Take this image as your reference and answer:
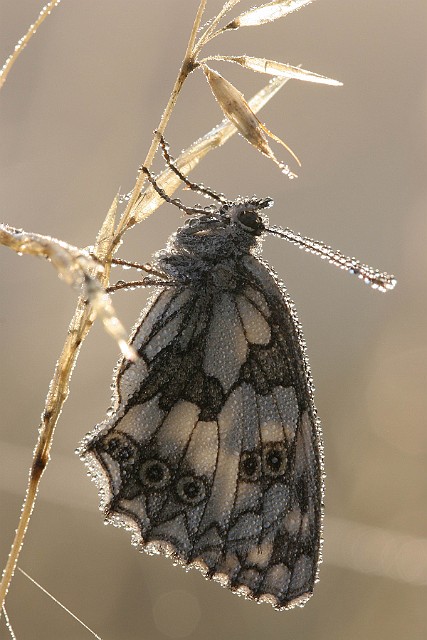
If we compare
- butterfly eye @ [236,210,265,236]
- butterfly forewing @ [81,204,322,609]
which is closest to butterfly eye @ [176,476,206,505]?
butterfly forewing @ [81,204,322,609]

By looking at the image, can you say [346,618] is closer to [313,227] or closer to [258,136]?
[258,136]

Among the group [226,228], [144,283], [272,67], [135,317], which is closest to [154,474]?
[144,283]

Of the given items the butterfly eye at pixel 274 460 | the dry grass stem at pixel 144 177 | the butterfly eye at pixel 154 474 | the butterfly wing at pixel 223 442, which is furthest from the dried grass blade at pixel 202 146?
the butterfly eye at pixel 274 460

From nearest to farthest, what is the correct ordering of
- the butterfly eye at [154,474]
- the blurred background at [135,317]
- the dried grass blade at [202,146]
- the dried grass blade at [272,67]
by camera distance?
the dried grass blade at [272,67] < the dried grass blade at [202,146] < the butterfly eye at [154,474] < the blurred background at [135,317]

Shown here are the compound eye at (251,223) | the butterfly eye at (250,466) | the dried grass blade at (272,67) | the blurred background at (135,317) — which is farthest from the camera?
the blurred background at (135,317)

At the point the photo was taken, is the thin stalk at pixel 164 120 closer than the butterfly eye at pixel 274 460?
Yes

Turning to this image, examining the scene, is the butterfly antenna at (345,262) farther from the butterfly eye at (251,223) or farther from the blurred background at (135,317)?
the blurred background at (135,317)

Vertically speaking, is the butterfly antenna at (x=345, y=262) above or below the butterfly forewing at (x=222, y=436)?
above

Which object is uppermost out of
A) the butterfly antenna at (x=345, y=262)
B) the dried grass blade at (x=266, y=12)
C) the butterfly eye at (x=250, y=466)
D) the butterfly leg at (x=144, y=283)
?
the dried grass blade at (x=266, y=12)

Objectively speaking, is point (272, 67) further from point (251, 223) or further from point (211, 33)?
point (251, 223)
